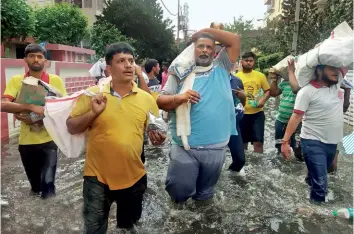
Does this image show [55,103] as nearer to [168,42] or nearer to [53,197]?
[53,197]

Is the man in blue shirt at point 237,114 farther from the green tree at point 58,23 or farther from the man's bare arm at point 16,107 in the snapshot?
the green tree at point 58,23

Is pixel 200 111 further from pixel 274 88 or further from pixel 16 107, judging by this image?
pixel 274 88

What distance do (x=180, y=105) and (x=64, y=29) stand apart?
13048mm

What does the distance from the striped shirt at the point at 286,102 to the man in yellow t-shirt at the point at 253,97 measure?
0.26m

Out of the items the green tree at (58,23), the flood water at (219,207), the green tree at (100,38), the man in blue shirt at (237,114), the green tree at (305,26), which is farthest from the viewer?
the green tree at (100,38)

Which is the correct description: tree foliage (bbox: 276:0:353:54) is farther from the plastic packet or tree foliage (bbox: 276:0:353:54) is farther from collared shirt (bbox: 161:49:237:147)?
the plastic packet

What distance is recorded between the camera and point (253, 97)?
6.50 metres

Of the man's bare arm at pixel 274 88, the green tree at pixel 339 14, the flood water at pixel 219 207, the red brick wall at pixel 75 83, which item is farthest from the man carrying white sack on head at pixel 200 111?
the green tree at pixel 339 14

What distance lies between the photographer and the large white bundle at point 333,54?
12.9 feet

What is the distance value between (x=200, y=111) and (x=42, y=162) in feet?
6.28

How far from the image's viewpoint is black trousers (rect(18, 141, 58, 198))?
167 inches

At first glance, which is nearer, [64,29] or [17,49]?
[64,29]

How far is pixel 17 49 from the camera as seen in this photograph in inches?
682

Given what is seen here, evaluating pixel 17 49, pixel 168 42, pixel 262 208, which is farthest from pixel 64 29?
pixel 168 42
